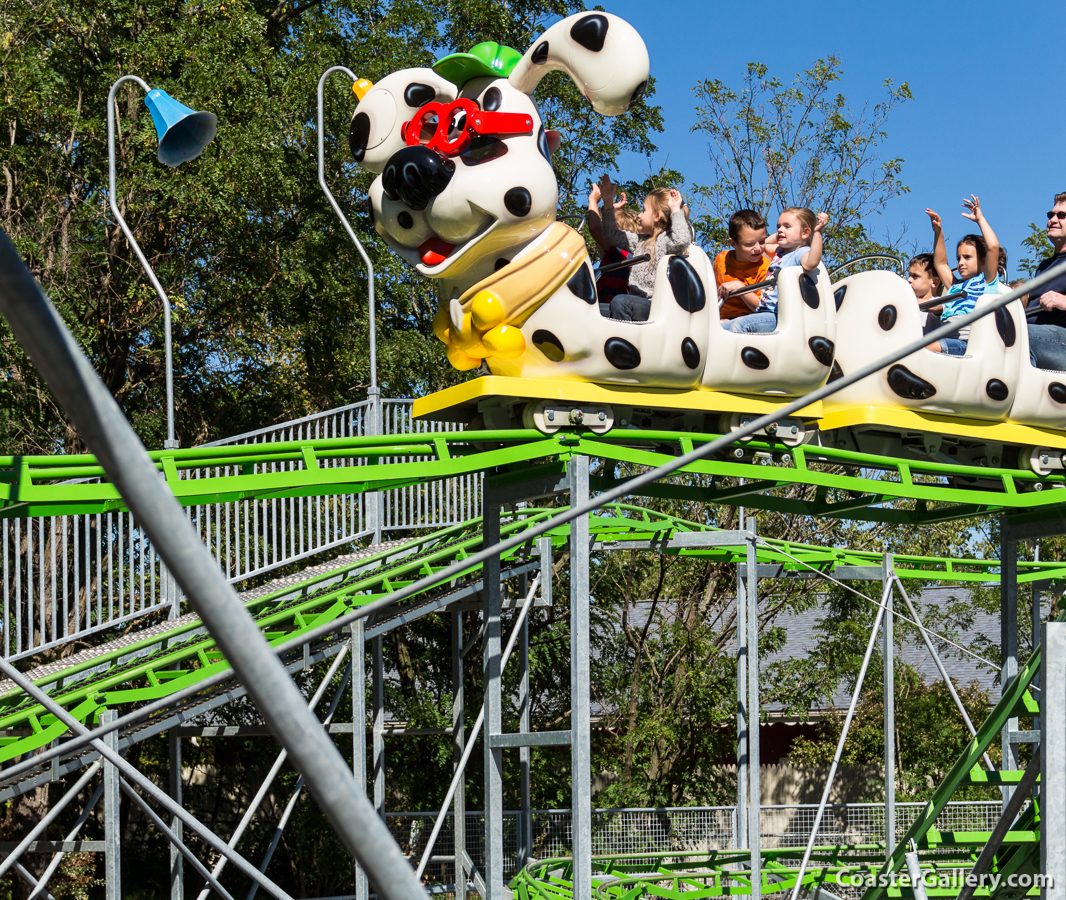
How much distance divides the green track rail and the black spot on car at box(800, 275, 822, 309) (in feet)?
2.33

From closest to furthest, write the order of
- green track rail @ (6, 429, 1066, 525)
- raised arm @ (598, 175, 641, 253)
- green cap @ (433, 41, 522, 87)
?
1. green track rail @ (6, 429, 1066, 525)
2. green cap @ (433, 41, 522, 87)
3. raised arm @ (598, 175, 641, 253)

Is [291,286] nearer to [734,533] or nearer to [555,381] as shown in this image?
[734,533]

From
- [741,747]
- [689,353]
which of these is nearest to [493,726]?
[689,353]

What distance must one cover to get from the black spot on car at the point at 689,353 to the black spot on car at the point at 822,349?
0.65 m

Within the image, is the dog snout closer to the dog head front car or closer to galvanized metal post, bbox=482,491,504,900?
the dog head front car

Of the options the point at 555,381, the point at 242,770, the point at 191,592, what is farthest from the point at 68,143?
the point at 191,592

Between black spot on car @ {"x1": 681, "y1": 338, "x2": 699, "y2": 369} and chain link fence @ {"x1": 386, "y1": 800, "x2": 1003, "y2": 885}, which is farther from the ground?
black spot on car @ {"x1": 681, "y1": 338, "x2": 699, "y2": 369}

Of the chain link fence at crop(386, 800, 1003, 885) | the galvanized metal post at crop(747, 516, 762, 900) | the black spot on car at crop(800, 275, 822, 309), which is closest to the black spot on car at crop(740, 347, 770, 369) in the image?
the black spot on car at crop(800, 275, 822, 309)

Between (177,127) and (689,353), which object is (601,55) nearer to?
(689,353)

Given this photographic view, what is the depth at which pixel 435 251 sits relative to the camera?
19.1 feet

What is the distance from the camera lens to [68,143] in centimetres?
1424

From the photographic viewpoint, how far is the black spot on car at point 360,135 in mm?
6027

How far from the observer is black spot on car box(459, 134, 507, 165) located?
224 inches

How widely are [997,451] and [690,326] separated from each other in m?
2.09
